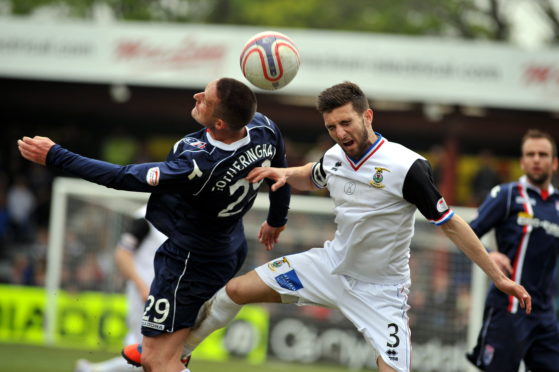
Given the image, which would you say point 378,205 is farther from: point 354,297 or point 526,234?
point 526,234

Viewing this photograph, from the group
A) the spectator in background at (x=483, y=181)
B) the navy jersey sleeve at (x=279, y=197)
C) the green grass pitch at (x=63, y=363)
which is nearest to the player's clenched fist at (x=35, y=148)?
the navy jersey sleeve at (x=279, y=197)

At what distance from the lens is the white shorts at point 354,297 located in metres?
5.42

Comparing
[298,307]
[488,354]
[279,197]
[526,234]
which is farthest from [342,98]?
[298,307]

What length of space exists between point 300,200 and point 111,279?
8.76 ft

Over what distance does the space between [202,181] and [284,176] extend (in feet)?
1.81

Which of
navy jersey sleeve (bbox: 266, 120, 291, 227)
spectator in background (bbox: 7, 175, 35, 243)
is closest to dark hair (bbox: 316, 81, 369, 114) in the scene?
navy jersey sleeve (bbox: 266, 120, 291, 227)

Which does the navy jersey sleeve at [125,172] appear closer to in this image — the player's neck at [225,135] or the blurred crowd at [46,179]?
the player's neck at [225,135]

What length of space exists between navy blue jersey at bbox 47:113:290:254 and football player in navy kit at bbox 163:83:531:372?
0.20m

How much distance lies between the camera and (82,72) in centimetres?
1639

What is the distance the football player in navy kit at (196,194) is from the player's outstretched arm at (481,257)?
4.56 feet

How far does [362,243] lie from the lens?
5.55 metres

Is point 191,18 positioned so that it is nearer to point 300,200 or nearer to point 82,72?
point 82,72

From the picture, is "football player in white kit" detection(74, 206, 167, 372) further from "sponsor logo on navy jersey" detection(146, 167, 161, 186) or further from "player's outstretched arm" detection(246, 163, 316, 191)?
"sponsor logo on navy jersey" detection(146, 167, 161, 186)

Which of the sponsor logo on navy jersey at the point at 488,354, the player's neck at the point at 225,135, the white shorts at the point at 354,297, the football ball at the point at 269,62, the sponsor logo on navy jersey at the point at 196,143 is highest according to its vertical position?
the football ball at the point at 269,62
